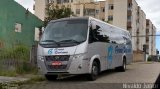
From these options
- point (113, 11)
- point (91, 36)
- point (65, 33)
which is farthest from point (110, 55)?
point (113, 11)

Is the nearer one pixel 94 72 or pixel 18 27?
pixel 94 72

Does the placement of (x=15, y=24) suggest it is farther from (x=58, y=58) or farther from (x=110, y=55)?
(x=58, y=58)

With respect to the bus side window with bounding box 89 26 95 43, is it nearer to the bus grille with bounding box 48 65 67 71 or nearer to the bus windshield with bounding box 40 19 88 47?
the bus windshield with bounding box 40 19 88 47

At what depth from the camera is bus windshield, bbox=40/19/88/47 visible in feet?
51.3

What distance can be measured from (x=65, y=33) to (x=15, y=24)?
13.2 metres

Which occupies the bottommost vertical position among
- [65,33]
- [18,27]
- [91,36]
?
[91,36]

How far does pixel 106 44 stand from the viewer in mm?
18547

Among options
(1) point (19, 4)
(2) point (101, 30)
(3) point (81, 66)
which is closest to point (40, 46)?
(3) point (81, 66)

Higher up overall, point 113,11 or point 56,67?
point 113,11

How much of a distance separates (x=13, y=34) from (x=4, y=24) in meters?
0.99

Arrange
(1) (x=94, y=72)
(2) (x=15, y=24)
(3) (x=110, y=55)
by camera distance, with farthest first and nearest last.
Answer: (2) (x=15, y=24) < (3) (x=110, y=55) < (1) (x=94, y=72)

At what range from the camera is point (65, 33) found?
16078 mm

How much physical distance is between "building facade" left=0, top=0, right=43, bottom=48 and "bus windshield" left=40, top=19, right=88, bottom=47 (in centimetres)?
882

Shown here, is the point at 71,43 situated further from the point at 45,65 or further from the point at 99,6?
the point at 99,6
